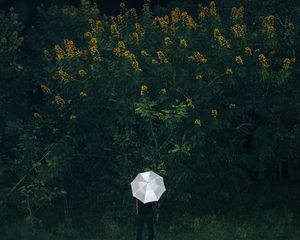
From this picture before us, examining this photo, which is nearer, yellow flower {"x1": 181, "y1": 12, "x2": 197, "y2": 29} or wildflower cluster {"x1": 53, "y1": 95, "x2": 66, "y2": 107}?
wildflower cluster {"x1": 53, "y1": 95, "x2": 66, "y2": 107}

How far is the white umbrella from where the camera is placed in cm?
999

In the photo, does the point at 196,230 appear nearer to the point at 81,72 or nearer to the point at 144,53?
the point at 144,53

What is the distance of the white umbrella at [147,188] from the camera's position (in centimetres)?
999

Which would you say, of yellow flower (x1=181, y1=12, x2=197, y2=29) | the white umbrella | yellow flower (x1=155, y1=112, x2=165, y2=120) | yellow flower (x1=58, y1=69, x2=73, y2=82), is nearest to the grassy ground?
the white umbrella

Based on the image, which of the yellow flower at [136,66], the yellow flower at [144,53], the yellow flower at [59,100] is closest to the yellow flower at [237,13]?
the yellow flower at [144,53]

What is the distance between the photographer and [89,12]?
14.3 metres

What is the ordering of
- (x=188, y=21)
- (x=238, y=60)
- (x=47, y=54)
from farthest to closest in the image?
(x=47, y=54) → (x=188, y=21) → (x=238, y=60)

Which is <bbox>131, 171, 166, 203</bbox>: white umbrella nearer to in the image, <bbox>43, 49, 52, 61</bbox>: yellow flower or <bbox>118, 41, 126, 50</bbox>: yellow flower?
<bbox>118, 41, 126, 50</bbox>: yellow flower

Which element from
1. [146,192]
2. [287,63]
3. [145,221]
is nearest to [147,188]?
[146,192]

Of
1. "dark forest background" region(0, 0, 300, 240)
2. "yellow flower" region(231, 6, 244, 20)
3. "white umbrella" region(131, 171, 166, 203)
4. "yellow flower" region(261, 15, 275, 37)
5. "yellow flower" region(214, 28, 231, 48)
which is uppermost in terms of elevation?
"yellow flower" region(231, 6, 244, 20)

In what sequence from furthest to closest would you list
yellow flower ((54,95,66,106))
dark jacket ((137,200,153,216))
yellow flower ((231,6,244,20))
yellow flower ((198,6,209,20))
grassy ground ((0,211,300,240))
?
yellow flower ((198,6,209,20)) → yellow flower ((231,6,244,20)) → yellow flower ((54,95,66,106)) → grassy ground ((0,211,300,240)) → dark jacket ((137,200,153,216))

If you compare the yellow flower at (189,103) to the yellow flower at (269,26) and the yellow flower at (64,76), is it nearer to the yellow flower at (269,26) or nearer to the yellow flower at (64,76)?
the yellow flower at (269,26)

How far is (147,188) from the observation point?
10.0m

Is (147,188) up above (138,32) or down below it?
below
